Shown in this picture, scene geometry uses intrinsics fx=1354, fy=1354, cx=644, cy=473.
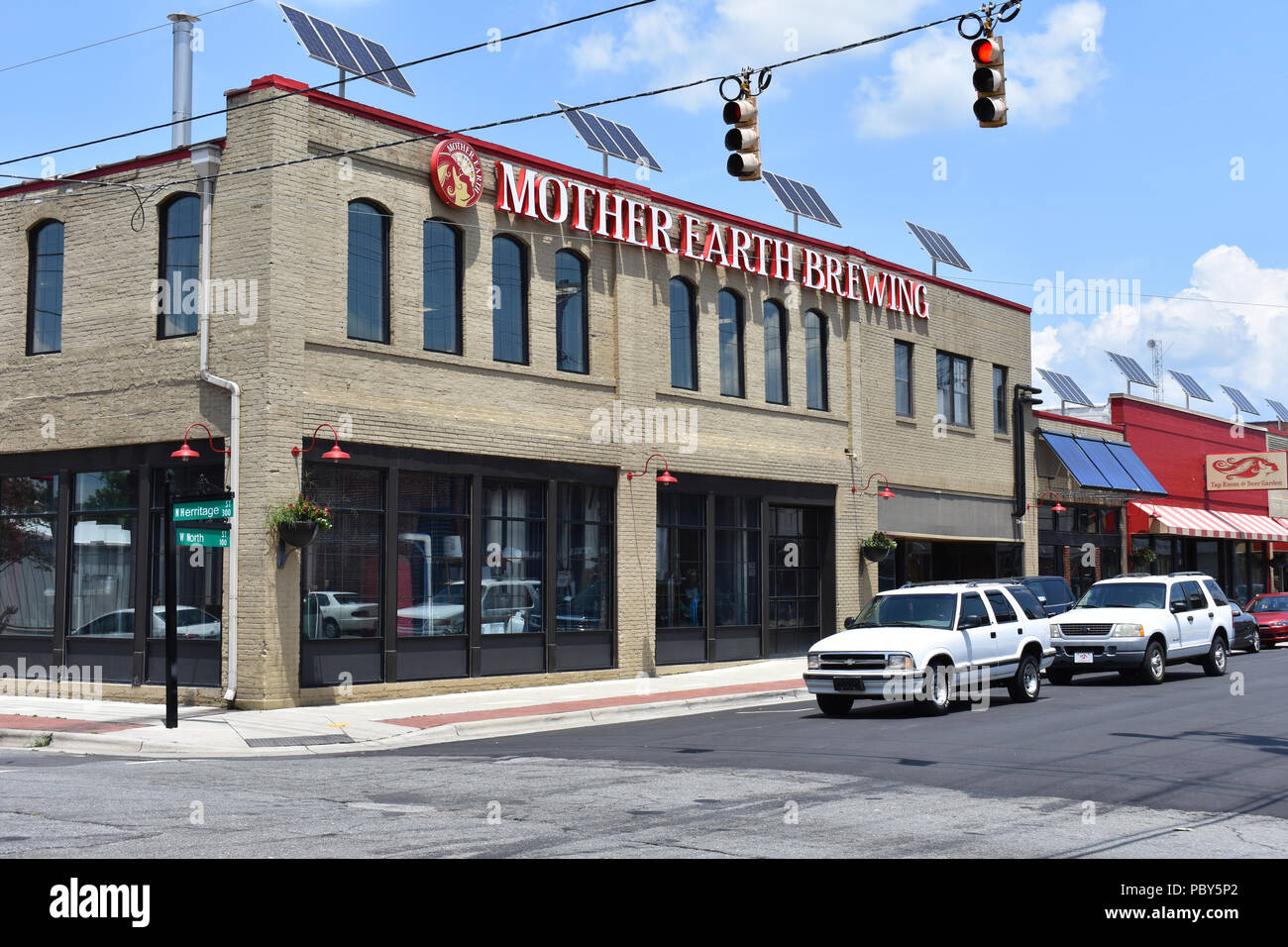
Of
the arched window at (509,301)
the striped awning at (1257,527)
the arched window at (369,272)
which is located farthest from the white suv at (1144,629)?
the striped awning at (1257,527)

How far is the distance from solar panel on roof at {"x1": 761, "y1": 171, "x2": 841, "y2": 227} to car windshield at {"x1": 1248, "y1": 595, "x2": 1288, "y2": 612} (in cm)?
1552

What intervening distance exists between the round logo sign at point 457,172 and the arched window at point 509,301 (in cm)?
104

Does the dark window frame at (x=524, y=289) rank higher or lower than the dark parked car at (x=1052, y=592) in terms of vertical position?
higher

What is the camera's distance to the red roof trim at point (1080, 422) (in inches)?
1503

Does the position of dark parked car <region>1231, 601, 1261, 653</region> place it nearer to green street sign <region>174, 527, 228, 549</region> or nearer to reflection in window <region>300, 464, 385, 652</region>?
reflection in window <region>300, 464, 385, 652</region>

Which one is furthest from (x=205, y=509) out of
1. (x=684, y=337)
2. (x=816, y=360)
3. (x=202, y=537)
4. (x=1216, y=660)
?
(x=1216, y=660)

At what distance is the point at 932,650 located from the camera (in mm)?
17422

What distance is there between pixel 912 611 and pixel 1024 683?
2.23 meters

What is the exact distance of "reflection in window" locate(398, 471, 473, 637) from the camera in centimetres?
2123

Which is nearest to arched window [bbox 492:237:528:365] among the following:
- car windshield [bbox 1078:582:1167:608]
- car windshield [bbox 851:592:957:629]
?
car windshield [bbox 851:592:957:629]

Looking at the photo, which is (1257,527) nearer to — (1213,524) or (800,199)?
(1213,524)

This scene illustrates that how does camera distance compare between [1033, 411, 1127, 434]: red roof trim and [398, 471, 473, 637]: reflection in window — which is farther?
[1033, 411, 1127, 434]: red roof trim

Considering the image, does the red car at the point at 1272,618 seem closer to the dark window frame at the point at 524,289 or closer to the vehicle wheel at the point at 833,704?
the vehicle wheel at the point at 833,704
